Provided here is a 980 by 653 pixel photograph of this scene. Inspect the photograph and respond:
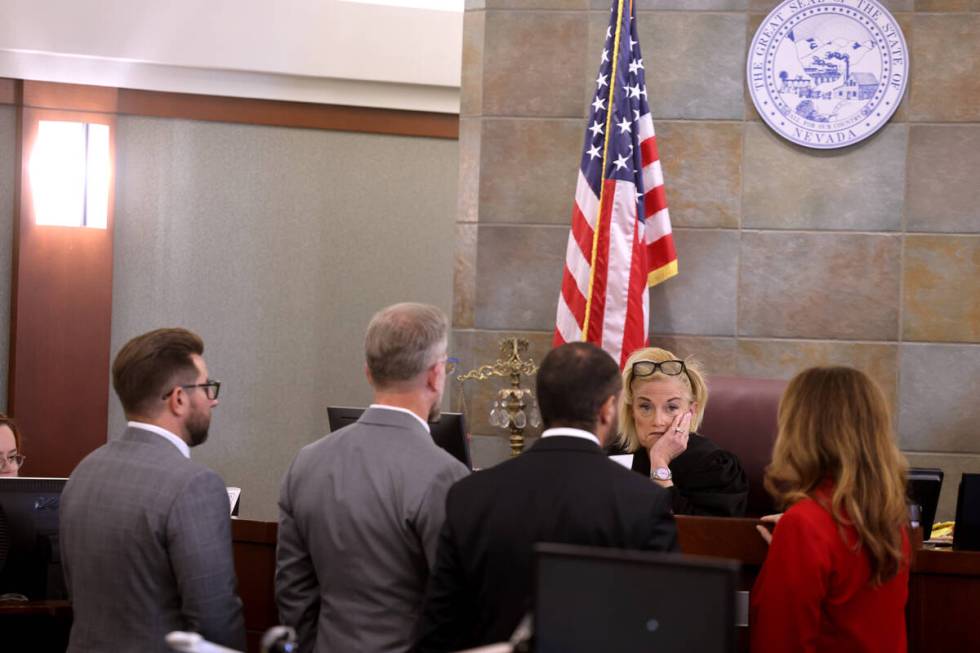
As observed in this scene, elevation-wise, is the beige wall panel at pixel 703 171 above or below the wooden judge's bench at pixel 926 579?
above

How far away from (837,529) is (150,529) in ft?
4.72

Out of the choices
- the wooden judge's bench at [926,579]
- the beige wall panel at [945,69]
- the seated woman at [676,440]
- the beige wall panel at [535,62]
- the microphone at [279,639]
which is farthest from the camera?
the beige wall panel at [535,62]

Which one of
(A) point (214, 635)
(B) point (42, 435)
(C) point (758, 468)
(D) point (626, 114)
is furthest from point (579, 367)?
(B) point (42, 435)

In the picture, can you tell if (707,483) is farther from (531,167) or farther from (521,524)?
(531,167)

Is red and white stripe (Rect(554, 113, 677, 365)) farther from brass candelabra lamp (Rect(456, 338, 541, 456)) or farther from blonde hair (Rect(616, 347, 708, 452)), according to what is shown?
blonde hair (Rect(616, 347, 708, 452))

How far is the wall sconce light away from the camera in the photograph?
6.27m

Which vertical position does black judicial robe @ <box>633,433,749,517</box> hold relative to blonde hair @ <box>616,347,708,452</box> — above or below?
below

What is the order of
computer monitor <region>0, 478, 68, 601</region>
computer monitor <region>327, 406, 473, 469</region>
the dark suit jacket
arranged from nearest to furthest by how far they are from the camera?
the dark suit jacket < computer monitor <region>0, 478, 68, 601</region> < computer monitor <region>327, 406, 473, 469</region>

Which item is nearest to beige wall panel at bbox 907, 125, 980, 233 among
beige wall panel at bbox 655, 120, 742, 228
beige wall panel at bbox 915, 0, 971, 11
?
beige wall panel at bbox 915, 0, 971, 11

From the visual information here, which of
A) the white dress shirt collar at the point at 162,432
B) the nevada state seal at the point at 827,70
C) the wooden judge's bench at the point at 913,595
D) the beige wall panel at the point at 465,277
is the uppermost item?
the nevada state seal at the point at 827,70

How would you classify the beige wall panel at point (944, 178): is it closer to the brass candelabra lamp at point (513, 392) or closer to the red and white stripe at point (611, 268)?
the red and white stripe at point (611, 268)

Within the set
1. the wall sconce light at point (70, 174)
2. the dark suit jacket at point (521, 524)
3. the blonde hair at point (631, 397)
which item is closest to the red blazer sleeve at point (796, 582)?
the dark suit jacket at point (521, 524)

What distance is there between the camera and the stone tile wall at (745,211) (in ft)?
18.7

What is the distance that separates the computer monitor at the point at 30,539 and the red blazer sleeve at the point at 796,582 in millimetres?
1958
